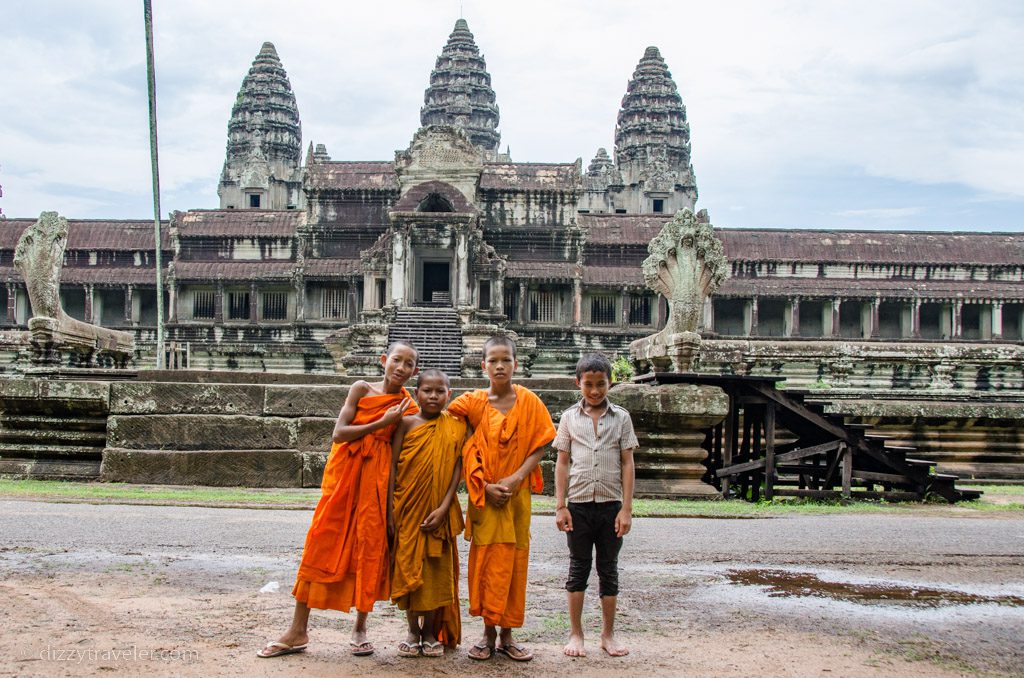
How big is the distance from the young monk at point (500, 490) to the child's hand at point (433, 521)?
16cm

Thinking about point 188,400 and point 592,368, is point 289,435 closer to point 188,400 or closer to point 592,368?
point 188,400

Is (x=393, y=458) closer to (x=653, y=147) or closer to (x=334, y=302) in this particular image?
(x=334, y=302)

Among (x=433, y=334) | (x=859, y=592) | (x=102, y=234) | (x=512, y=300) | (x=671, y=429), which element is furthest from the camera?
(x=102, y=234)

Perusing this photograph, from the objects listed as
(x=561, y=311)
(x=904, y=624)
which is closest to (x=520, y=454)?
(x=904, y=624)

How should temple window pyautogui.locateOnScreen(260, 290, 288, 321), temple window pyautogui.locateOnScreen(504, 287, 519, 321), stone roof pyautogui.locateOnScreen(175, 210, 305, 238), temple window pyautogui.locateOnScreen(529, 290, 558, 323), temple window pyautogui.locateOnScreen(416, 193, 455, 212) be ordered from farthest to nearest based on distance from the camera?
stone roof pyautogui.locateOnScreen(175, 210, 305, 238)
temple window pyautogui.locateOnScreen(260, 290, 288, 321)
temple window pyautogui.locateOnScreen(529, 290, 558, 323)
temple window pyautogui.locateOnScreen(504, 287, 519, 321)
temple window pyautogui.locateOnScreen(416, 193, 455, 212)

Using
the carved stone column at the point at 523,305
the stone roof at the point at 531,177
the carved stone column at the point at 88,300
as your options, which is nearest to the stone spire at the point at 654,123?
the stone roof at the point at 531,177

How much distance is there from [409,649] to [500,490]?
2.50 ft

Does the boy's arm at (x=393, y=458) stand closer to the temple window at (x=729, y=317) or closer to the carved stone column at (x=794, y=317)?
the carved stone column at (x=794, y=317)

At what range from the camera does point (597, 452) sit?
14.8 ft

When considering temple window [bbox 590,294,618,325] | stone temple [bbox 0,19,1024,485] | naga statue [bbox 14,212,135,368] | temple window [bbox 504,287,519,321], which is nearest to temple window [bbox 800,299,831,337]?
stone temple [bbox 0,19,1024,485]

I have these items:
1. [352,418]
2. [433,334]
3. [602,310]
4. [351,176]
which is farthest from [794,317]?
[352,418]

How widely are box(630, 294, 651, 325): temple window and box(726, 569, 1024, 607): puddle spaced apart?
29.9 meters

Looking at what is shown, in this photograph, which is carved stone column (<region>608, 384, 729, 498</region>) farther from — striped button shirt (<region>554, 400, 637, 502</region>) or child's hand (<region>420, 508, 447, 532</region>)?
child's hand (<region>420, 508, 447, 532</region>)

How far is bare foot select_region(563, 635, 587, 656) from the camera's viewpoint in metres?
4.07
